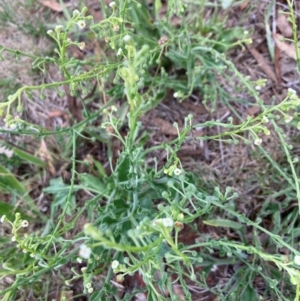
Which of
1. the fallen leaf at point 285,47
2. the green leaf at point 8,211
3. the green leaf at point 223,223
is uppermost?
the fallen leaf at point 285,47

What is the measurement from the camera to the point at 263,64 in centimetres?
236

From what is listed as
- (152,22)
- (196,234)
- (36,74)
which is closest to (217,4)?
(152,22)

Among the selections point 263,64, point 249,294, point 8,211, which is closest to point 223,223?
point 249,294

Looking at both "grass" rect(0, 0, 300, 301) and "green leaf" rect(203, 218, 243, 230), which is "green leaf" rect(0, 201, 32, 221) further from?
"green leaf" rect(203, 218, 243, 230)

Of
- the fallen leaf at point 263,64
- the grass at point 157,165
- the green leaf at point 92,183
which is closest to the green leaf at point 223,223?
the grass at point 157,165

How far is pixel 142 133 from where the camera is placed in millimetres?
2307

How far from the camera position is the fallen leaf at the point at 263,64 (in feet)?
7.68

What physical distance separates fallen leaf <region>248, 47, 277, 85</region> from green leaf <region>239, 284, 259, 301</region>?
3.21 ft

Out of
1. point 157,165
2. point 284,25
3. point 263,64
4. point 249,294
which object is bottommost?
point 249,294

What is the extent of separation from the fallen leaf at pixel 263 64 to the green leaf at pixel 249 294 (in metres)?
0.98

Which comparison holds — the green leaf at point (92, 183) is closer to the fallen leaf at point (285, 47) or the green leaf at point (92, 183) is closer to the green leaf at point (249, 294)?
the green leaf at point (249, 294)

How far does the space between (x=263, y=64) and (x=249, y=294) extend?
3.55ft

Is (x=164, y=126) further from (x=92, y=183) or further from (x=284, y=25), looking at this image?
(x=284, y=25)

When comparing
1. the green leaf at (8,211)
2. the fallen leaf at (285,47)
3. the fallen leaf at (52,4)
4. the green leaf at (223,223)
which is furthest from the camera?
the fallen leaf at (52,4)
